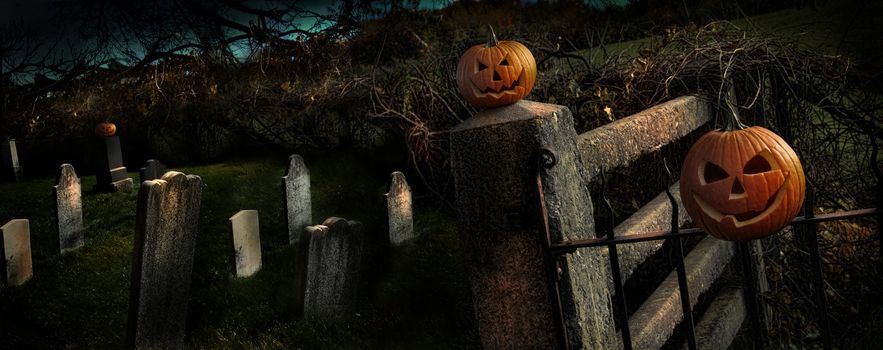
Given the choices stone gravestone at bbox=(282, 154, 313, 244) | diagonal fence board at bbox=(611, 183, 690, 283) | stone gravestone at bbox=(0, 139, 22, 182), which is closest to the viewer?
diagonal fence board at bbox=(611, 183, 690, 283)

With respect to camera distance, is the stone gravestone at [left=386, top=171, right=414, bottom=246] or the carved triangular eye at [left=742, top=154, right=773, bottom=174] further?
the stone gravestone at [left=386, top=171, right=414, bottom=246]

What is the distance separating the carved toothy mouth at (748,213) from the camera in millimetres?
2295

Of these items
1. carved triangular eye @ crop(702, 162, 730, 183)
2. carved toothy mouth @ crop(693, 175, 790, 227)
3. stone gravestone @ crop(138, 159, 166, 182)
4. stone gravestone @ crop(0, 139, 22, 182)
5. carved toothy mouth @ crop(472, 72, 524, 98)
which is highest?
stone gravestone @ crop(0, 139, 22, 182)

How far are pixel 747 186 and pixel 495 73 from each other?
1.27 m

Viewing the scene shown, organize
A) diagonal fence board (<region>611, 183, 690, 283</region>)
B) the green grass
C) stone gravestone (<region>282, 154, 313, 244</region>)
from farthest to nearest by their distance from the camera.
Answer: stone gravestone (<region>282, 154, 313, 244</region>) < the green grass < diagonal fence board (<region>611, 183, 690, 283</region>)

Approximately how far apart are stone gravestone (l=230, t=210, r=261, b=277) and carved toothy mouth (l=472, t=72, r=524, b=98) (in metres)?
3.22

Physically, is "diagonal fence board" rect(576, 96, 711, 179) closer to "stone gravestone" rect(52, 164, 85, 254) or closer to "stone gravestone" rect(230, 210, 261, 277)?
"stone gravestone" rect(230, 210, 261, 277)

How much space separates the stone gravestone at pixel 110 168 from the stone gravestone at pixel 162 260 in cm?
455

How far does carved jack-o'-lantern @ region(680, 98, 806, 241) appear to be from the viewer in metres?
2.29

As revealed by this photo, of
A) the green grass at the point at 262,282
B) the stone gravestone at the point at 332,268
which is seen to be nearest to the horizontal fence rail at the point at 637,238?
the green grass at the point at 262,282

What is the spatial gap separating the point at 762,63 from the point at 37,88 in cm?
915

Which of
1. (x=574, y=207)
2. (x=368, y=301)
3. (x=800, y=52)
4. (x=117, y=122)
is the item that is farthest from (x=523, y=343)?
(x=117, y=122)

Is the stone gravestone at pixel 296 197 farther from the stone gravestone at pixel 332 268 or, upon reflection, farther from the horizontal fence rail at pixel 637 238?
the horizontal fence rail at pixel 637 238

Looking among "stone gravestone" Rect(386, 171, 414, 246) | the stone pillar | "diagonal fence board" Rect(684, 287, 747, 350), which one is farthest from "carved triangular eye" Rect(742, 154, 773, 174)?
"stone gravestone" Rect(386, 171, 414, 246)
